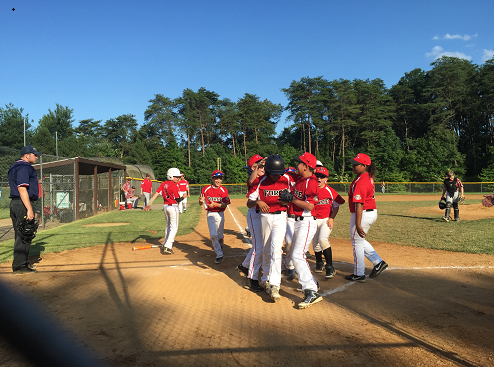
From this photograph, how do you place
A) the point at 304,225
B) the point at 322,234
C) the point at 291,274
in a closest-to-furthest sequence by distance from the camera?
the point at 304,225, the point at 291,274, the point at 322,234

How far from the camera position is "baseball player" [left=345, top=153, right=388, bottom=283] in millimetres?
5426

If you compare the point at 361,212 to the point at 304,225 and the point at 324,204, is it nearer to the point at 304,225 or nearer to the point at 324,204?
the point at 324,204

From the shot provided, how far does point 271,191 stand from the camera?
15.8ft

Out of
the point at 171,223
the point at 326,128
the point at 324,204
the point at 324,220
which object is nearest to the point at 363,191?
the point at 324,204

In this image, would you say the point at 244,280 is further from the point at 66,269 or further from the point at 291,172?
the point at 66,269

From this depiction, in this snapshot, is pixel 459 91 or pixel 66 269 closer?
pixel 66 269

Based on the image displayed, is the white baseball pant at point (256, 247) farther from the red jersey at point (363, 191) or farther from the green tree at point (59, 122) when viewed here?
the green tree at point (59, 122)

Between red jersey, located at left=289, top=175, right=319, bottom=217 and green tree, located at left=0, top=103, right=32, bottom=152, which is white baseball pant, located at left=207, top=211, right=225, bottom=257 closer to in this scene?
red jersey, located at left=289, top=175, right=319, bottom=217

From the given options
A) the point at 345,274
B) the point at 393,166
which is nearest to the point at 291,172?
the point at 345,274

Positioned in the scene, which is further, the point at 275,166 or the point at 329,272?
the point at 329,272

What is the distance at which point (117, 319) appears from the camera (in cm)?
402

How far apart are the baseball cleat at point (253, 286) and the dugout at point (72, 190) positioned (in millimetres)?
9615

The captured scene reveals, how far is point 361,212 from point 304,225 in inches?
48.6

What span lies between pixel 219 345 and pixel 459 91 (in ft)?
236
